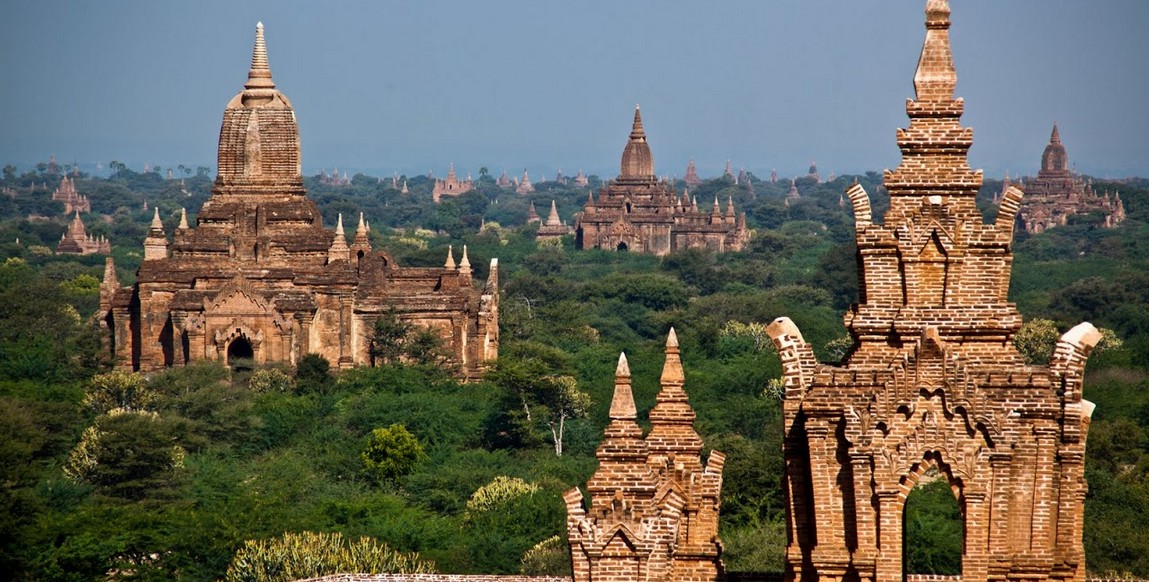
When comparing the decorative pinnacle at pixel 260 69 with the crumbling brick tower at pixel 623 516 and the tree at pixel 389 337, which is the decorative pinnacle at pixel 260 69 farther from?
the crumbling brick tower at pixel 623 516

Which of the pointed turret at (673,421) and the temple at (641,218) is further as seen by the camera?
the temple at (641,218)

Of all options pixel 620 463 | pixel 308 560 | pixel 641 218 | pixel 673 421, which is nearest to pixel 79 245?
pixel 641 218

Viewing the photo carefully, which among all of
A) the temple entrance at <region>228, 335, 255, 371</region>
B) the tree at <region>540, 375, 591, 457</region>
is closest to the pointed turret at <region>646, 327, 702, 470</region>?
the tree at <region>540, 375, 591, 457</region>

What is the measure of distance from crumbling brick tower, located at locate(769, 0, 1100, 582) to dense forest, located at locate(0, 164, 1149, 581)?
19979mm

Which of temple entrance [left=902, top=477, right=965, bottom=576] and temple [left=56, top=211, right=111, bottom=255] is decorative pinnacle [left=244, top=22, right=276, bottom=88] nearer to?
temple entrance [left=902, top=477, right=965, bottom=576]

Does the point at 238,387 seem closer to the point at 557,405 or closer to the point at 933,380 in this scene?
the point at 557,405

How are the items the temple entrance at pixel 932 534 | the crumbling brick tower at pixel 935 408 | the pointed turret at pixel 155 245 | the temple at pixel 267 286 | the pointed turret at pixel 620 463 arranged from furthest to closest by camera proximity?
the pointed turret at pixel 155 245 → the temple at pixel 267 286 → the temple entrance at pixel 932 534 → the pointed turret at pixel 620 463 → the crumbling brick tower at pixel 935 408

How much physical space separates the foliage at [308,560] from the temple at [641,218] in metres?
112

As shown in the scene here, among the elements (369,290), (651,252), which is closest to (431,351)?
(369,290)

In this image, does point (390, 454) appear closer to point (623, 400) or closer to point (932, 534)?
point (932, 534)

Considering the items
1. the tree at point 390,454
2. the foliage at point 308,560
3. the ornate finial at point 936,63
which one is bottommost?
the tree at point 390,454

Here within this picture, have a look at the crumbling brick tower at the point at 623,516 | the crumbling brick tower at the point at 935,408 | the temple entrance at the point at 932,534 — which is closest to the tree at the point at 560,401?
the temple entrance at the point at 932,534

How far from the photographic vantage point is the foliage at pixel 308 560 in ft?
132

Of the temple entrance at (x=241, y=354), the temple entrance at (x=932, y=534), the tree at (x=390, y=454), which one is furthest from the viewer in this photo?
the temple entrance at (x=241, y=354)
